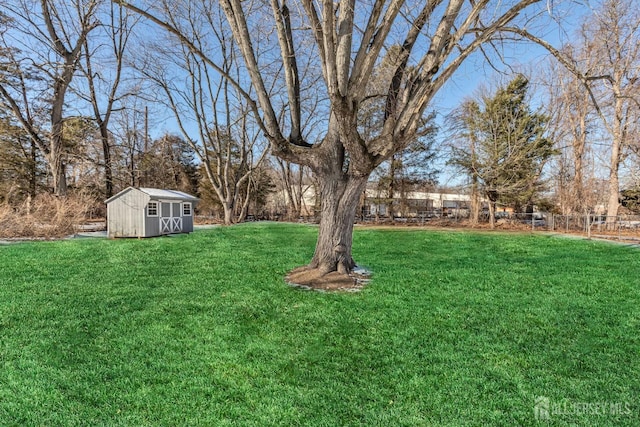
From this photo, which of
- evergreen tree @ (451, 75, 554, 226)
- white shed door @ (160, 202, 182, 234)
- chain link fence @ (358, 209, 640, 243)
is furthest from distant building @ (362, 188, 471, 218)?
white shed door @ (160, 202, 182, 234)

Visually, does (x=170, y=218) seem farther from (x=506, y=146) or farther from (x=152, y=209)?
(x=506, y=146)

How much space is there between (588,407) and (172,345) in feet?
11.1

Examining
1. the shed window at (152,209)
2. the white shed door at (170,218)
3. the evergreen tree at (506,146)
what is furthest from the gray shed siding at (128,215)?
the evergreen tree at (506,146)

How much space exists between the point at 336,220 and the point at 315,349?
2.73 m

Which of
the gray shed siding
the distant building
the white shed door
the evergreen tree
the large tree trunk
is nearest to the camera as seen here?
the large tree trunk

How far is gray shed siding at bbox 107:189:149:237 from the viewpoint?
39.4 feet

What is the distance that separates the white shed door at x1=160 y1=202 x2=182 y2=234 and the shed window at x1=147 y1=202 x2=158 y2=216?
272mm

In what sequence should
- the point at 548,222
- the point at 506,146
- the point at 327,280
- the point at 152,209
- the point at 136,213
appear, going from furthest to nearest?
the point at 506,146 < the point at 548,222 < the point at 152,209 < the point at 136,213 < the point at 327,280

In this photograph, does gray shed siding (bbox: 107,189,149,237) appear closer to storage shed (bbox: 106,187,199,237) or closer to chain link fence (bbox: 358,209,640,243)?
storage shed (bbox: 106,187,199,237)

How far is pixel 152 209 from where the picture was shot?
1239cm

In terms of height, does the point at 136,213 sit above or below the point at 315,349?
above

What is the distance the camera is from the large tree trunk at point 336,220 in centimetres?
537

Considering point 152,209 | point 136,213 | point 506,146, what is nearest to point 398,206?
point 506,146

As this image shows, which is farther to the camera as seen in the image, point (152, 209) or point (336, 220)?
point (152, 209)
